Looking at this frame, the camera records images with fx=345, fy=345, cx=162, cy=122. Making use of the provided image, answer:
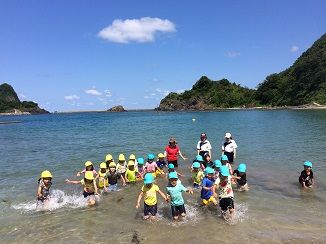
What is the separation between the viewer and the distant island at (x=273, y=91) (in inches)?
3875

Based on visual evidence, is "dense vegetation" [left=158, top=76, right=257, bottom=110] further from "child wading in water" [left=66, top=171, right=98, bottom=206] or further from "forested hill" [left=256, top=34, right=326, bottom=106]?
"child wading in water" [left=66, top=171, right=98, bottom=206]

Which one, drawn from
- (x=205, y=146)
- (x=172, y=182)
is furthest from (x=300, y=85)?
(x=172, y=182)

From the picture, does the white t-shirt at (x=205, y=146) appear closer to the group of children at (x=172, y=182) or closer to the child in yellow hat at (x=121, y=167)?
the group of children at (x=172, y=182)

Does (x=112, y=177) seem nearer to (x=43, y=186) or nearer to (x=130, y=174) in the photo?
(x=130, y=174)

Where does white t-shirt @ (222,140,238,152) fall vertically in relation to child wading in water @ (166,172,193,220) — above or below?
above

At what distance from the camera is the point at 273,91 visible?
393 ft

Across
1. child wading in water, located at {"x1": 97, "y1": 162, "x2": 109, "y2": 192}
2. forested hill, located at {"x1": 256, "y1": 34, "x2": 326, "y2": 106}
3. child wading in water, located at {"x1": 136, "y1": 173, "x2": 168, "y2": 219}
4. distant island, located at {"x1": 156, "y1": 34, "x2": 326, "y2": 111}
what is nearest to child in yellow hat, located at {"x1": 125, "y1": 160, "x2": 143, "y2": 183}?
child wading in water, located at {"x1": 97, "y1": 162, "x2": 109, "y2": 192}

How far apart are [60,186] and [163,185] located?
183 inches

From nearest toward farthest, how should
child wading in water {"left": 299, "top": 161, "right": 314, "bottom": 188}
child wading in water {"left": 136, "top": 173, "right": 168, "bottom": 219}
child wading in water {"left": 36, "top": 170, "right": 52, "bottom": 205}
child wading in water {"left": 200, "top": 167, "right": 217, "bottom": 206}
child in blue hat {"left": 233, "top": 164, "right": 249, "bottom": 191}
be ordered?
child wading in water {"left": 136, "top": 173, "right": 168, "bottom": 219}
child wading in water {"left": 200, "top": 167, "right": 217, "bottom": 206}
child wading in water {"left": 36, "top": 170, "right": 52, "bottom": 205}
child in blue hat {"left": 233, "top": 164, "right": 249, "bottom": 191}
child wading in water {"left": 299, "top": 161, "right": 314, "bottom": 188}

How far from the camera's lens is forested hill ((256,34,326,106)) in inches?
3804

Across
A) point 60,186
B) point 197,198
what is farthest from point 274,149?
point 60,186

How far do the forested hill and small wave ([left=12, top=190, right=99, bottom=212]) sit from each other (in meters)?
89.6

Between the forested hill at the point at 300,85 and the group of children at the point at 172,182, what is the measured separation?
8650 cm

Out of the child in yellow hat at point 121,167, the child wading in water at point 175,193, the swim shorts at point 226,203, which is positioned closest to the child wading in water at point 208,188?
the swim shorts at point 226,203
